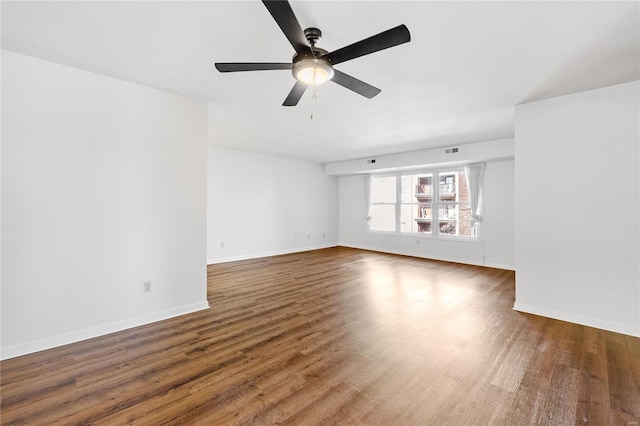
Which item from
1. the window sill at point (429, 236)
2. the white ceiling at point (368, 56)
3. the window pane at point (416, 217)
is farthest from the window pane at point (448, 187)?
the white ceiling at point (368, 56)

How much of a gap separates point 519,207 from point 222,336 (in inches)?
148

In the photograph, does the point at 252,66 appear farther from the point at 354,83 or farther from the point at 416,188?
the point at 416,188

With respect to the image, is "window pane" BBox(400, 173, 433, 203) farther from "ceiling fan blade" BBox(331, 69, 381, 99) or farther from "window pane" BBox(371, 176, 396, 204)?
"ceiling fan blade" BBox(331, 69, 381, 99)

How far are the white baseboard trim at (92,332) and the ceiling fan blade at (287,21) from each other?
3.02 metres

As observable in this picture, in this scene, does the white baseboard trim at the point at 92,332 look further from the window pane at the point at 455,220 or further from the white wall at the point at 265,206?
the window pane at the point at 455,220

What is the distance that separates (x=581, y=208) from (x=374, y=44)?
120 inches

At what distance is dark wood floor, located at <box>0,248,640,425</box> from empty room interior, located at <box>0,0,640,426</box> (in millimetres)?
19

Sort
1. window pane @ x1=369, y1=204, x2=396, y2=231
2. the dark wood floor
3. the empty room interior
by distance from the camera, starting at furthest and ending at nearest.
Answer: window pane @ x1=369, y1=204, x2=396, y2=231 → the empty room interior → the dark wood floor

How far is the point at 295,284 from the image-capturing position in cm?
443

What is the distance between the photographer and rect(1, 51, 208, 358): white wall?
7.64 ft

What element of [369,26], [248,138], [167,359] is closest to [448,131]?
[369,26]

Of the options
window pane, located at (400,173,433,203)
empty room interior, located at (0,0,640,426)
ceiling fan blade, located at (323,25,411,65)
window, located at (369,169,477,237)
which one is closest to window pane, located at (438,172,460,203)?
window, located at (369,169,477,237)

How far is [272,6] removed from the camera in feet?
4.59

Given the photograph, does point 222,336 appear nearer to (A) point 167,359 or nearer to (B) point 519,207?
(A) point 167,359
